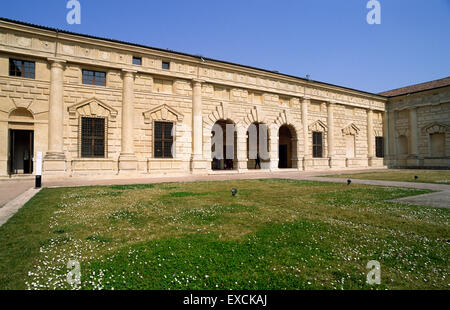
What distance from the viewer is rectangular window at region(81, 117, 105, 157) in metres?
16.2

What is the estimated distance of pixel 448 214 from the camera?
5691 mm

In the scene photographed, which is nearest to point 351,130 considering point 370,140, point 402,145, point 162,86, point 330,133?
point 370,140

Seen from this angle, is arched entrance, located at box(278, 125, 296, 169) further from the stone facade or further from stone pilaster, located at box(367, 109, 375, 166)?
the stone facade

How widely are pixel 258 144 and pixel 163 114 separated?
9.93m

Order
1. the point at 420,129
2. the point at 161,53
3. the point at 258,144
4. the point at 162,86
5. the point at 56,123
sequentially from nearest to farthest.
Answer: the point at 56,123 < the point at 161,53 < the point at 162,86 < the point at 258,144 < the point at 420,129

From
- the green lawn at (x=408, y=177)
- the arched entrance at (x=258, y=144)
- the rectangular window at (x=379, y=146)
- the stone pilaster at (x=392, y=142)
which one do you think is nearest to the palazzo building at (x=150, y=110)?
the arched entrance at (x=258, y=144)

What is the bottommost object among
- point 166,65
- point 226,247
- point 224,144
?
point 226,247

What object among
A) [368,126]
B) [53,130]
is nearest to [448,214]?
[53,130]

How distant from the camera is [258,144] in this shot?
23.7 metres

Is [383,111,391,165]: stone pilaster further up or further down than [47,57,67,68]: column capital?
further down

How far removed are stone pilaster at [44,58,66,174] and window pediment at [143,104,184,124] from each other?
17.6 feet

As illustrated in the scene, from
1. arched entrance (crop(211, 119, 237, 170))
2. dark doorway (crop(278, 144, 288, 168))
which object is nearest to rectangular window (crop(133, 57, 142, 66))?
arched entrance (crop(211, 119, 237, 170))

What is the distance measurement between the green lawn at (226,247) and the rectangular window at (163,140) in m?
12.0

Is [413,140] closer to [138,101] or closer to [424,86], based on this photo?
[424,86]
